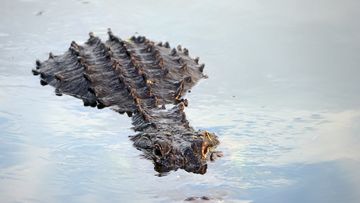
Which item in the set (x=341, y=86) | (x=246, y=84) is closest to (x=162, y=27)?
(x=246, y=84)

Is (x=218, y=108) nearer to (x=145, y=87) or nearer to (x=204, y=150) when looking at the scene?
(x=145, y=87)

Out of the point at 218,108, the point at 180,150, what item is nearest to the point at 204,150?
the point at 180,150

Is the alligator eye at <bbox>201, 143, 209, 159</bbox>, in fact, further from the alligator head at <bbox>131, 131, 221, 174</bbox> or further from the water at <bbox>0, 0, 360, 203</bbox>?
the water at <bbox>0, 0, 360, 203</bbox>

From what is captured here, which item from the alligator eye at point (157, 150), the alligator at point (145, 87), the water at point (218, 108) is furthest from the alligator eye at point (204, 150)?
the alligator eye at point (157, 150)

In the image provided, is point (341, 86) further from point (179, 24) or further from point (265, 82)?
point (179, 24)

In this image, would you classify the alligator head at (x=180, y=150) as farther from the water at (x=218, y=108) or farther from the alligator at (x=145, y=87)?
the water at (x=218, y=108)

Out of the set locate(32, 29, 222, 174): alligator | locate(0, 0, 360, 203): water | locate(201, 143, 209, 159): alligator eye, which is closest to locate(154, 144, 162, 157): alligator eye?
locate(32, 29, 222, 174): alligator
